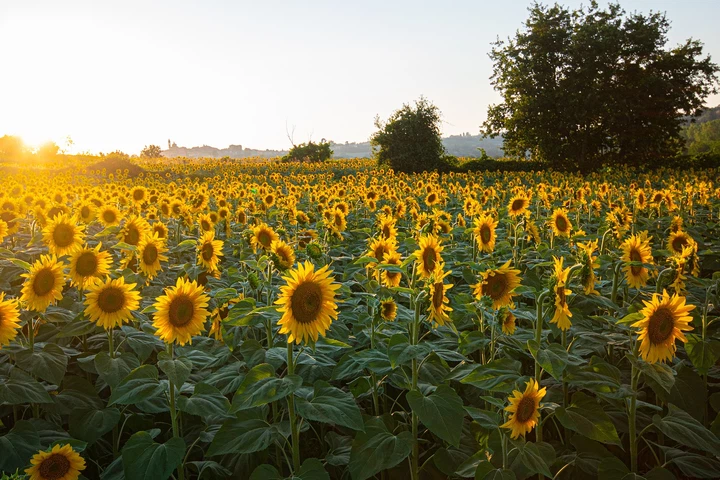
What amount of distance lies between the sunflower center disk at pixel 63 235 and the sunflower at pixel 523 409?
3.65 m

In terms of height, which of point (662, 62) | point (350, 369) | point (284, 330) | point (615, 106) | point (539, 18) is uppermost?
point (539, 18)

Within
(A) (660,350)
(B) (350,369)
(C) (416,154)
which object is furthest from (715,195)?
(C) (416,154)

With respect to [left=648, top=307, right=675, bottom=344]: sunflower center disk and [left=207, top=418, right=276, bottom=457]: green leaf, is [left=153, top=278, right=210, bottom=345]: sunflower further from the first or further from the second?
[left=648, top=307, right=675, bottom=344]: sunflower center disk

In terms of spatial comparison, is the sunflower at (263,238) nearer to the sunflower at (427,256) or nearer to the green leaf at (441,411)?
the sunflower at (427,256)

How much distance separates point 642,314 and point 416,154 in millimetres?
25423

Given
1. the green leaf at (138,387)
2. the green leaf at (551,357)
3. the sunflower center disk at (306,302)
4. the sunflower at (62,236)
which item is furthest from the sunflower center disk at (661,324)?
the sunflower at (62,236)

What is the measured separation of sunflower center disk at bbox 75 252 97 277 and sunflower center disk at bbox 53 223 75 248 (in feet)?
2.92

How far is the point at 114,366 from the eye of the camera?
274 cm

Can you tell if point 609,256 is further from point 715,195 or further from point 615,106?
point 615,106

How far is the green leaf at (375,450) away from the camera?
227cm

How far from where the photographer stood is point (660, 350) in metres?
2.53

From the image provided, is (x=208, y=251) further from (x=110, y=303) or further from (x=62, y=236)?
(x=110, y=303)

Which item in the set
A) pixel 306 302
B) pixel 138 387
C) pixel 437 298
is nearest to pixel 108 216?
pixel 138 387

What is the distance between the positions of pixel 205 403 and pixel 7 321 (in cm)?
114
